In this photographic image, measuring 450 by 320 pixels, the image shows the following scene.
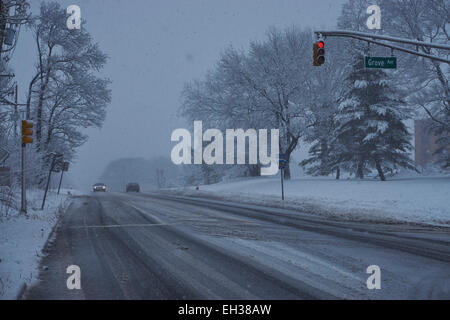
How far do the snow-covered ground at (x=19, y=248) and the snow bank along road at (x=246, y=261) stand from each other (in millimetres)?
220

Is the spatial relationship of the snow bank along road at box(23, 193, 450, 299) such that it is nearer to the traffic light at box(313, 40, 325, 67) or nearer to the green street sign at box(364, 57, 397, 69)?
the green street sign at box(364, 57, 397, 69)

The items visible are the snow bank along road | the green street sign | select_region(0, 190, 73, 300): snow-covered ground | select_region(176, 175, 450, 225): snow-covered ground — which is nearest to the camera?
the snow bank along road

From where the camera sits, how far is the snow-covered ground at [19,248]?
479cm

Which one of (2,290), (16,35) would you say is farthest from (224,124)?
(2,290)

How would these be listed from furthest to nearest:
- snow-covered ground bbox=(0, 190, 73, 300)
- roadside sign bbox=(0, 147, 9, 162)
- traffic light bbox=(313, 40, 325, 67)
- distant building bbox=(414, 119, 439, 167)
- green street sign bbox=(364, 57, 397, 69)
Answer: distant building bbox=(414, 119, 439, 167) → traffic light bbox=(313, 40, 325, 67) → roadside sign bbox=(0, 147, 9, 162) → green street sign bbox=(364, 57, 397, 69) → snow-covered ground bbox=(0, 190, 73, 300)

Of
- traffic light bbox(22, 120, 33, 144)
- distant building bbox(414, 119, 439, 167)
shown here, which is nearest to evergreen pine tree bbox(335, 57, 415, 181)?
traffic light bbox(22, 120, 33, 144)

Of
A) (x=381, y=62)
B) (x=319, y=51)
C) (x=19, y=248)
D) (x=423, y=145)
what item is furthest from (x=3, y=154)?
(x=423, y=145)

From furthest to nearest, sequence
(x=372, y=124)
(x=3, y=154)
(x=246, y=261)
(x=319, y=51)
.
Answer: (x=372, y=124)
(x=319, y=51)
(x=3, y=154)
(x=246, y=261)

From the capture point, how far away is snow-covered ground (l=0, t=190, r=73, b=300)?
479 cm

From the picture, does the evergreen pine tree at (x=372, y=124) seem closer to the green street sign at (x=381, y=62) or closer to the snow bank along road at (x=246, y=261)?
the green street sign at (x=381, y=62)

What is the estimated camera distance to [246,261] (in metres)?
5.98

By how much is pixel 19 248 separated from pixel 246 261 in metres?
4.59

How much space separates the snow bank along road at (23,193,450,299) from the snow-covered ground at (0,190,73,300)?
22cm

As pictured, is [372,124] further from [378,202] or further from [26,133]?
[26,133]
